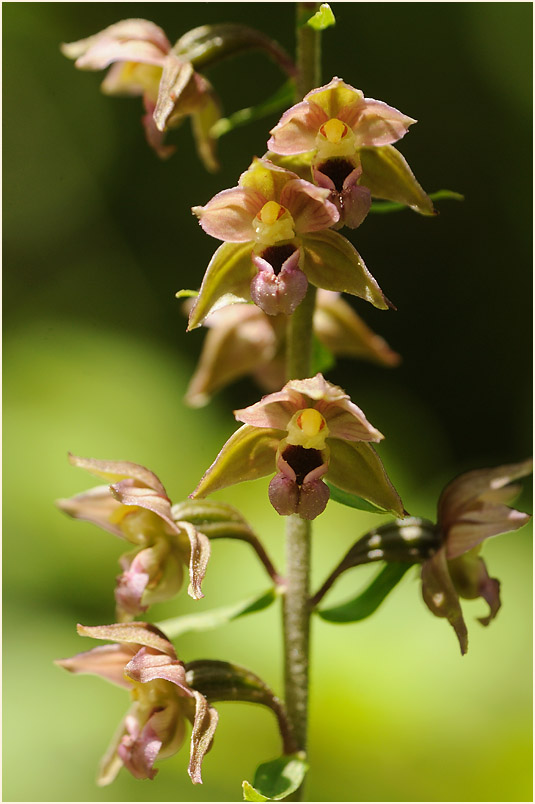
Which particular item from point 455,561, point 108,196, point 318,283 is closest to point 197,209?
point 318,283

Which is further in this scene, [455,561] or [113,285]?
[113,285]

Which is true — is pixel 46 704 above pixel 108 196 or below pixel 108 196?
below

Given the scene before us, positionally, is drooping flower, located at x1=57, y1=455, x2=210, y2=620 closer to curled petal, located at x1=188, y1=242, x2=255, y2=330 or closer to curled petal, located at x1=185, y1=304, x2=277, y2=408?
curled petal, located at x1=188, y1=242, x2=255, y2=330

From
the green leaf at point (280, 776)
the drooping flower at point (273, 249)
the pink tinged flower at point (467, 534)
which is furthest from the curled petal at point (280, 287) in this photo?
the green leaf at point (280, 776)

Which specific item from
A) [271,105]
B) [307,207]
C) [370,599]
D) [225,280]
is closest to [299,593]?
[370,599]

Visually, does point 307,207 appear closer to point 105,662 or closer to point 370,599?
point 370,599

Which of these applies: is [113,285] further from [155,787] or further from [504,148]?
[155,787]

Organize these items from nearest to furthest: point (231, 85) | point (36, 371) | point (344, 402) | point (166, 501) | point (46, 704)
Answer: point (344, 402) < point (166, 501) < point (46, 704) < point (36, 371) < point (231, 85)
